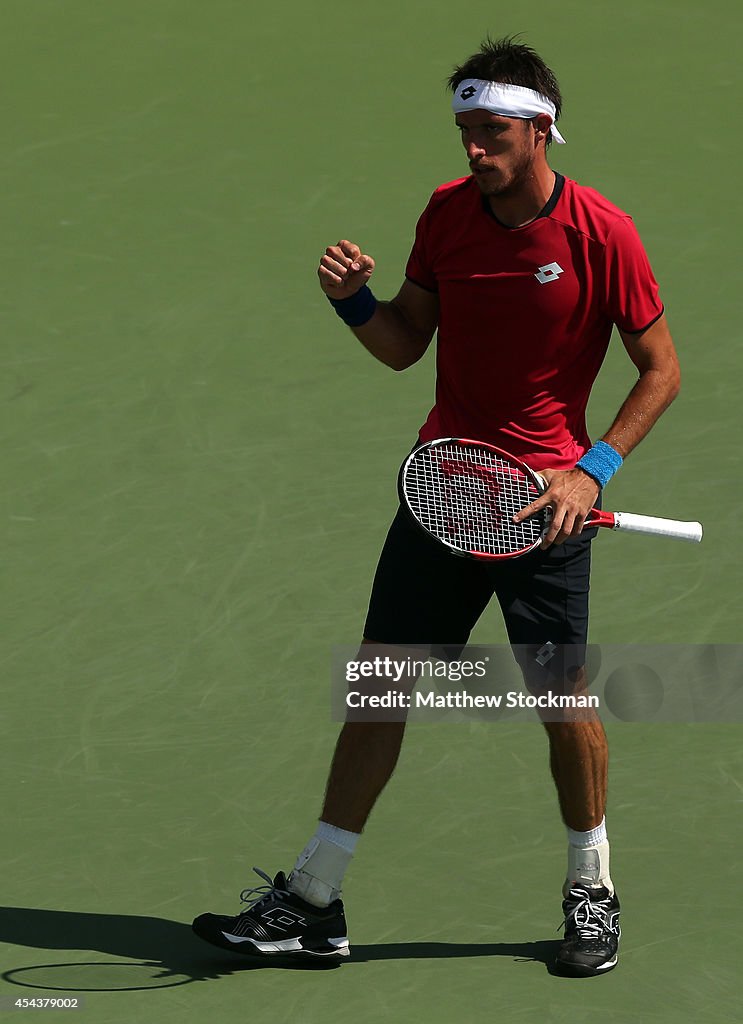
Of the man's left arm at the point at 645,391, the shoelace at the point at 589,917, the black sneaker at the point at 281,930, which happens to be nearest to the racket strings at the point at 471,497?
the man's left arm at the point at 645,391

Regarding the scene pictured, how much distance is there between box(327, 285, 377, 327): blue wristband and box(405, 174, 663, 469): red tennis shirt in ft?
0.58

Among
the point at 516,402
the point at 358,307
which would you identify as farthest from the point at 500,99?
the point at 516,402

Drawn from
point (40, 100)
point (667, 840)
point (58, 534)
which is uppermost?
point (40, 100)

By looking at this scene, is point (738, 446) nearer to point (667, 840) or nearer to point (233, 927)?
point (667, 840)

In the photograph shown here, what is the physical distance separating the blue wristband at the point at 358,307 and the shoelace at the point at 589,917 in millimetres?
1720

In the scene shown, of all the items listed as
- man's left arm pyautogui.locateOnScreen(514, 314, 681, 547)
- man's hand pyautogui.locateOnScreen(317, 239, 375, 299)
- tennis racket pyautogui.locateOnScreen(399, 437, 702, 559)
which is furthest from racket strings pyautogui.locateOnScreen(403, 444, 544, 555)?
man's hand pyautogui.locateOnScreen(317, 239, 375, 299)

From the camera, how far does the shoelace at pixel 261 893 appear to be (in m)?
5.66

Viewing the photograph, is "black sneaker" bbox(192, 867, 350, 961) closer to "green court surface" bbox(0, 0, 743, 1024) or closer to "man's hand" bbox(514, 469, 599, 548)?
"green court surface" bbox(0, 0, 743, 1024)

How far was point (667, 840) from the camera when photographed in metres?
6.09

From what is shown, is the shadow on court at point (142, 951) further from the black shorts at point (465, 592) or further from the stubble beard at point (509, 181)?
the stubble beard at point (509, 181)

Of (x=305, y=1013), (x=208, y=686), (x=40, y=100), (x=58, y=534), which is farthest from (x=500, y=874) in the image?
(x=40, y=100)

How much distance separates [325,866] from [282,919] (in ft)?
0.63

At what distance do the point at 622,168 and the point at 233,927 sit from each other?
5682 mm

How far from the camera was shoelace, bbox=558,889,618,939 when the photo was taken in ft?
Result: 18.0
